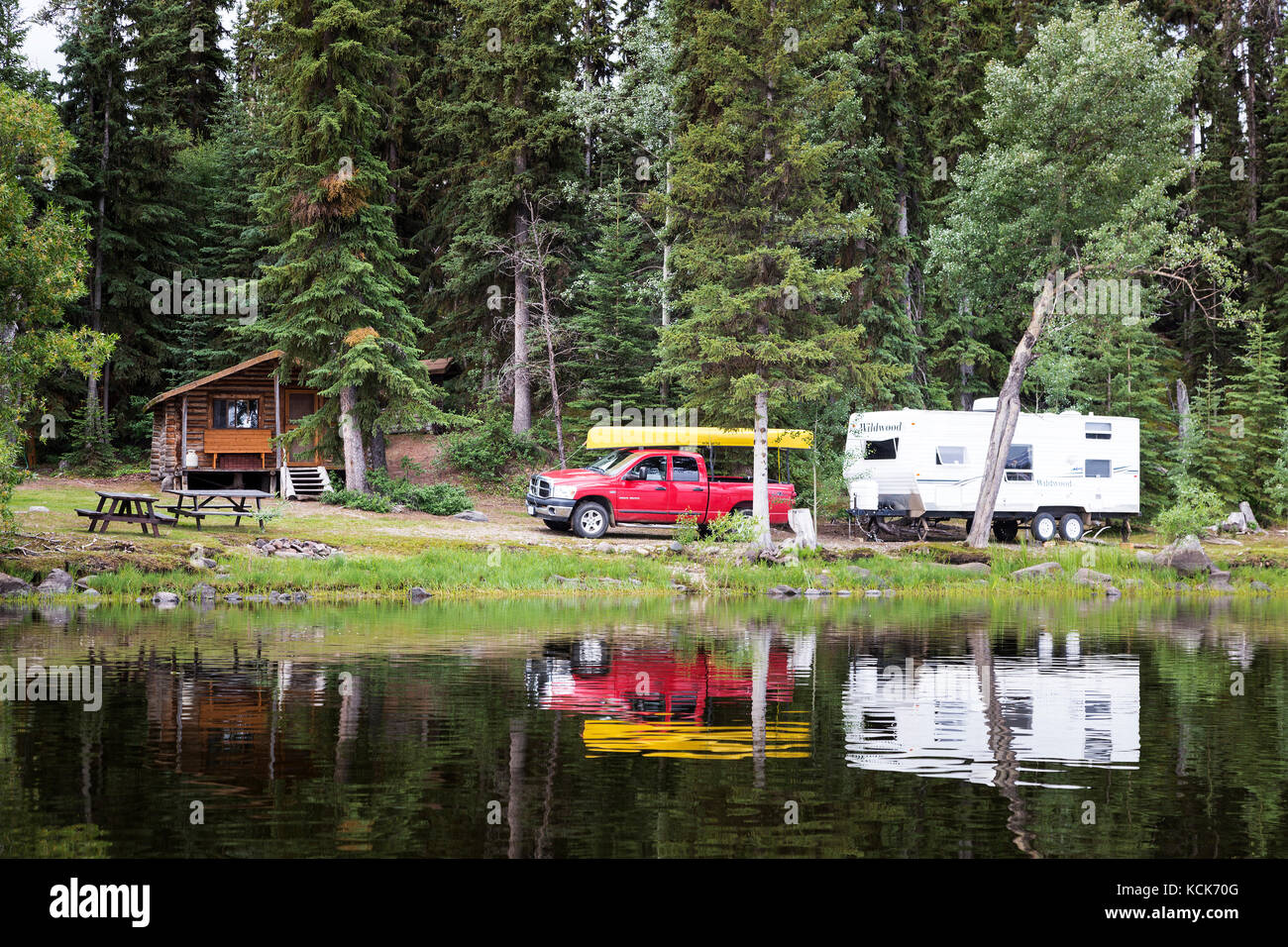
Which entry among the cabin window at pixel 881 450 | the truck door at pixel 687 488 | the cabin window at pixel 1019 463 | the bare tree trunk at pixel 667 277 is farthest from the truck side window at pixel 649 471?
the cabin window at pixel 1019 463

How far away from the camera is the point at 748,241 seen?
28.6 m

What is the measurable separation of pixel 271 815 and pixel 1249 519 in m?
38.0

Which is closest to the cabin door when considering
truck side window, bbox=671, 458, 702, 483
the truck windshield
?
the truck windshield

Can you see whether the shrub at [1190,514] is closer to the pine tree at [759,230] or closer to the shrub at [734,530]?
the pine tree at [759,230]

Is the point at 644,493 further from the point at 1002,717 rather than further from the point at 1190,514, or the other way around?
the point at 1002,717

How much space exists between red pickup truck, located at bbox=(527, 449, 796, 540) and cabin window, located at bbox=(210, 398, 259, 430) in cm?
1770

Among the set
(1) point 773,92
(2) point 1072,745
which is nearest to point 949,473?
(1) point 773,92

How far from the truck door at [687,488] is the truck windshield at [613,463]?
125 centimetres

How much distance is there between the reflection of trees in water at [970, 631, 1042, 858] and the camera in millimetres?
6078

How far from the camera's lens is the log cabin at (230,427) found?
40.4 m

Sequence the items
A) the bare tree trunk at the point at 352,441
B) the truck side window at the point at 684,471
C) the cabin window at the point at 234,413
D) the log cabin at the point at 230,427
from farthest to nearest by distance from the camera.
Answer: the cabin window at the point at 234,413 → the log cabin at the point at 230,427 → the bare tree trunk at the point at 352,441 → the truck side window at the point at 684,471

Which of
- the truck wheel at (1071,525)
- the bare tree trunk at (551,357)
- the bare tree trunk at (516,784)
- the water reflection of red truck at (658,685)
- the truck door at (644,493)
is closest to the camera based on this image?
the bare tree trunk at (516,784)

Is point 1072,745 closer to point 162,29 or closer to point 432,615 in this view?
point 432,615

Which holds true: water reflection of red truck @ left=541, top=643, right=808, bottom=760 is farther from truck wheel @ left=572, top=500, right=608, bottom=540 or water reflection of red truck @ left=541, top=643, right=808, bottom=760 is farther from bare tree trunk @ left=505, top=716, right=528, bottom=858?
truck wheel @ left=572, top=500, right=608, bottom=540
